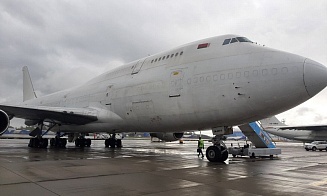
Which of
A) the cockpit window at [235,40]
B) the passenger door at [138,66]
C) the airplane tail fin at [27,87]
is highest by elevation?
the airplane tail fin at [27,87]

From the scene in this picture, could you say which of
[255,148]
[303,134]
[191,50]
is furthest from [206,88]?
[303,134]

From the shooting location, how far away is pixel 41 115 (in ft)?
54.2

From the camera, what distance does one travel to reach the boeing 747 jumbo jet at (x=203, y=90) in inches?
344

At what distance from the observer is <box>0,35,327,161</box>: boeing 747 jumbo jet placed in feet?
28.7

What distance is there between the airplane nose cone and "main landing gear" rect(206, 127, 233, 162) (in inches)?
136

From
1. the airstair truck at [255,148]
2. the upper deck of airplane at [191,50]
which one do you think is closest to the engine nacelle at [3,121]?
the upper deck of airplane at [191,50]

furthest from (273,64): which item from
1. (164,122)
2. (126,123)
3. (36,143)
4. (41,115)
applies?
(36,143)

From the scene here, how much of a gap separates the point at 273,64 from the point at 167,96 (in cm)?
422

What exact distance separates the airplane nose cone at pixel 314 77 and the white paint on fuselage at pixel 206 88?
14cm

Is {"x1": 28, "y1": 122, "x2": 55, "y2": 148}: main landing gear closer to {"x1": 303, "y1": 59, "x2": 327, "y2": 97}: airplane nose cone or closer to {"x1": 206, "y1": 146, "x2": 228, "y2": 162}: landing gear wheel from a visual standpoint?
{"x1": 206, "y1": 146, "x2": 228, "y2": 162}: landing gear wheel

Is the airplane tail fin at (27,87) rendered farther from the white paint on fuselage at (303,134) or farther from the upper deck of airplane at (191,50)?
the white paint on fuselage at (303,134)

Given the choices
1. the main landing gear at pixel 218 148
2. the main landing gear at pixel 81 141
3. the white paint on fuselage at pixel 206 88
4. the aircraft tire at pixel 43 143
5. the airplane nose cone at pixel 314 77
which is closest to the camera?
the airplane nose cone at pixel 314 77

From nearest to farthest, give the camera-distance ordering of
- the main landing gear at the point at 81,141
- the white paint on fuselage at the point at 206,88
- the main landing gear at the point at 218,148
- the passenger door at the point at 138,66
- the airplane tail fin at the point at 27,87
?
the white paint on fuselage at the point at 206,88 < the main landing gear at the point at 218,148 < the passenger door at the point at 138,66 < the main landing gear at the point at 81,141 < the airplane tail fin at the point at 27,87

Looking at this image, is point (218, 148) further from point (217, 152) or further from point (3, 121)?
point (3, 121)
